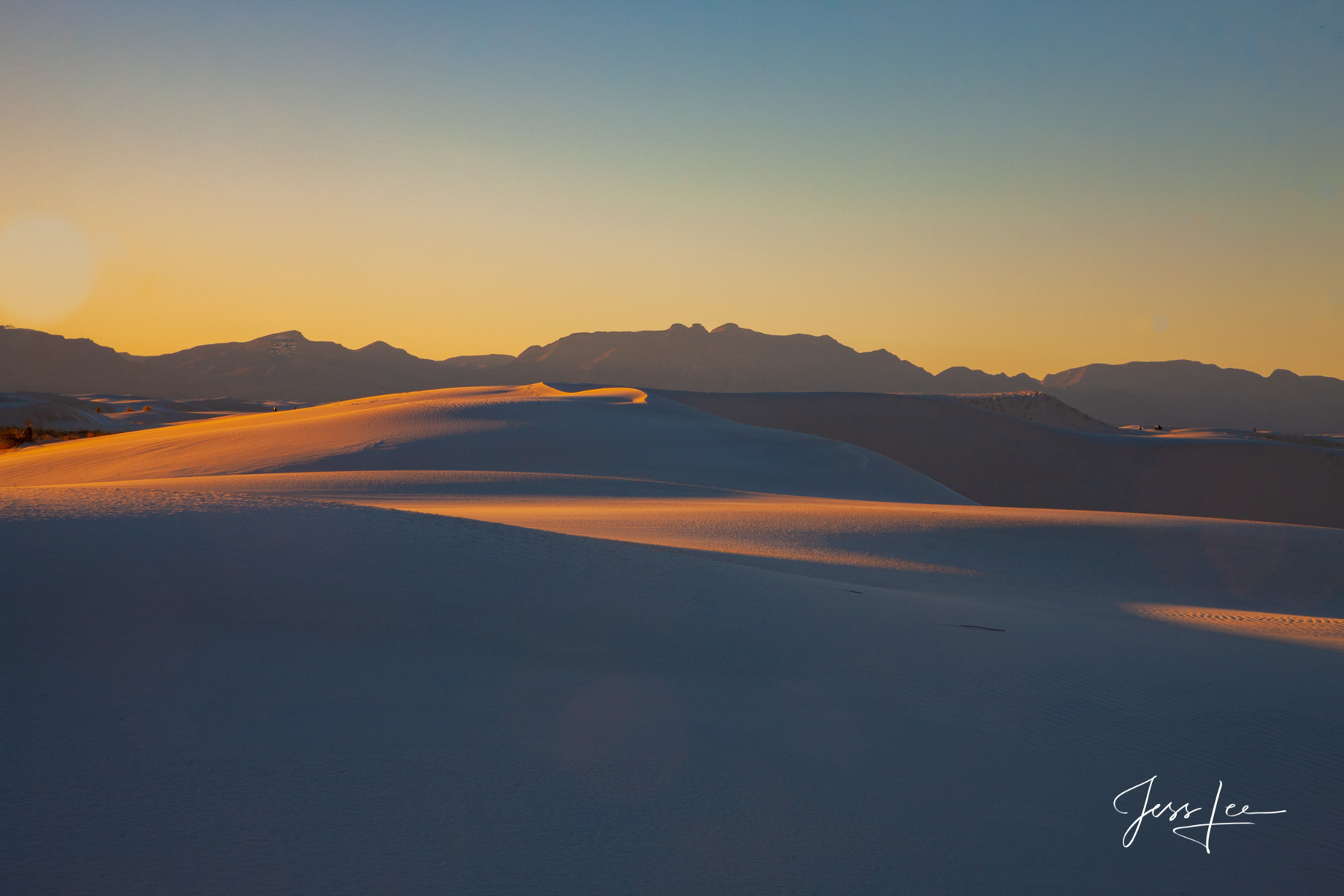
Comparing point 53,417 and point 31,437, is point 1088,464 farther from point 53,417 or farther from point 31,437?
point 53,417

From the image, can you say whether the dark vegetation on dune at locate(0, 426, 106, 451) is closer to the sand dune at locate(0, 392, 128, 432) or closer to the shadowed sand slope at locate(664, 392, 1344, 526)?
the sand dune at locate(0, 392, 128, 432)

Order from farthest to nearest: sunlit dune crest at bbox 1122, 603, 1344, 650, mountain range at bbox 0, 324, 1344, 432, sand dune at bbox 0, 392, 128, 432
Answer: mountain range at bbox 0, 324, 1344, 432 → sand dune at bbox 0, 392, 128, 432 → sunlit dune crest at bbox 1122, 603, 1344, 650

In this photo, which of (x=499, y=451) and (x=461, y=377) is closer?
(x=499, y=451)

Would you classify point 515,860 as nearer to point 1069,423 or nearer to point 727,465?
point 727,465

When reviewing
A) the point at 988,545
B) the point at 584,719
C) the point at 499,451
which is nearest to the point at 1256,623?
the point at 988,545

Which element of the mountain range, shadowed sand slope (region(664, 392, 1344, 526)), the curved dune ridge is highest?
the mountain range
